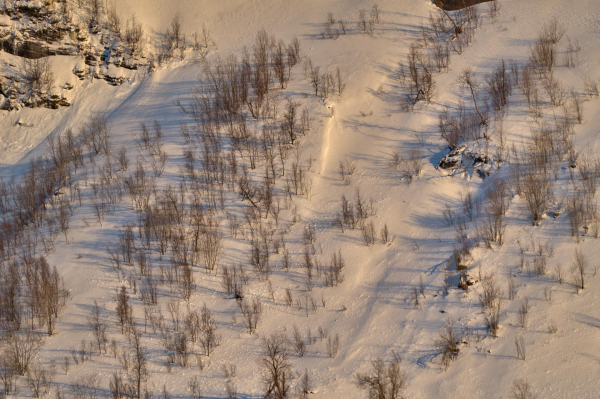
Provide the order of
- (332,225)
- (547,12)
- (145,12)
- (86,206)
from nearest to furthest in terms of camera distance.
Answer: (332,225), (86,206), (547,12), (145,12)

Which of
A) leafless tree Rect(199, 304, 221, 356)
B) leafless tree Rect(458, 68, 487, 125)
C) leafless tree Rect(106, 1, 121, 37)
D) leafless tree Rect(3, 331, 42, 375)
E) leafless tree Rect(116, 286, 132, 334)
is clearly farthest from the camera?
leafless tree Rect(106, 1, 121, 37)

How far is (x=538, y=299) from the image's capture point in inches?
1006

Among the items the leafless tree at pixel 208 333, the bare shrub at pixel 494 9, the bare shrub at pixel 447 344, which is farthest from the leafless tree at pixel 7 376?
the bare shrub at pixel 494 9

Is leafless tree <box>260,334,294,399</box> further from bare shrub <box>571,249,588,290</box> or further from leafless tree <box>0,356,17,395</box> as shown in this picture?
bare shrub <box>571,249,588,290</box>

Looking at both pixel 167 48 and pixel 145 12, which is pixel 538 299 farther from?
pixel 145 12

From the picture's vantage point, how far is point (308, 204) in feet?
110

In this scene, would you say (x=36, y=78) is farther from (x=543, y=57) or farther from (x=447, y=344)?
(x=543, y=57)

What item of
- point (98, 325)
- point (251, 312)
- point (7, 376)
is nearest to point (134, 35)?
point (98, 325)

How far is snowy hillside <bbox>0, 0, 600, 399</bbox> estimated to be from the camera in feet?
81.9

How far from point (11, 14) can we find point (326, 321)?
126ft

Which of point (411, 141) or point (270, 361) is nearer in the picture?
point (270, 361)

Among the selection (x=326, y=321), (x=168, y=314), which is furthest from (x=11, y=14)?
(x=326, y=321)

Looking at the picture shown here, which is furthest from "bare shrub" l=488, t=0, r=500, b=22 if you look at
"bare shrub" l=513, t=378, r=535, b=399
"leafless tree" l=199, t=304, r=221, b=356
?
"leafless tree" l=199, t=304, r=221, b=356

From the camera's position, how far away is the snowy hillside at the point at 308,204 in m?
25.0
